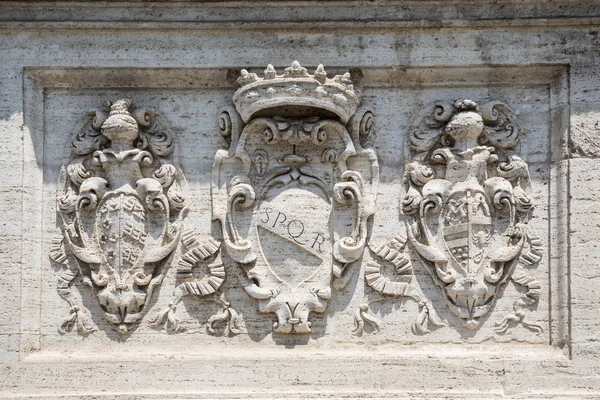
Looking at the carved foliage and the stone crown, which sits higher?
the stone crown

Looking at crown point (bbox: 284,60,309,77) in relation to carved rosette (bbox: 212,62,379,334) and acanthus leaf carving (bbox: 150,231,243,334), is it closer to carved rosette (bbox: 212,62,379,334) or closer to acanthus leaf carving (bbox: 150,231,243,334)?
carved rosette (bbox: 212,62,379,334)

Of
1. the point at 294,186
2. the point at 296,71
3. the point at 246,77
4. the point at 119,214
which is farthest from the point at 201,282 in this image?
the point at 296,71

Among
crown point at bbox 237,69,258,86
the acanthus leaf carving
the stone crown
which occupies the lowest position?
the acanthus leaf carving

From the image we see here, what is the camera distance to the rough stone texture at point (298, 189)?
960 cm

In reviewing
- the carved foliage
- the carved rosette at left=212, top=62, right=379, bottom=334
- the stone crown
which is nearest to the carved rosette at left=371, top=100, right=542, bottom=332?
the carved foliage

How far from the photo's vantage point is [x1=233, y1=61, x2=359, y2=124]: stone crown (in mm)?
9680

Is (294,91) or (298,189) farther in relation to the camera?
(298,189)

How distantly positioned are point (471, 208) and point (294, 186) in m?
1.05

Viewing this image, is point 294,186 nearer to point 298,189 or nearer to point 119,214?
point 298,189

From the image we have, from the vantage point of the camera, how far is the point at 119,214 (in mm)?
9797

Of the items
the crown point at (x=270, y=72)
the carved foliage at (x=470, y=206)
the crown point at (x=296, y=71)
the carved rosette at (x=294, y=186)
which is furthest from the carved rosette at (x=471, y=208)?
the crown point at (x=270, y=72)

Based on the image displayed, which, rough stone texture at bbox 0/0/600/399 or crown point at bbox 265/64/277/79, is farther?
crown point at bbox 265/64/277/79

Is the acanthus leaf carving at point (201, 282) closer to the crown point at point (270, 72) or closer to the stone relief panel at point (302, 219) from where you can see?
the stone relief panel at point (302, 219)

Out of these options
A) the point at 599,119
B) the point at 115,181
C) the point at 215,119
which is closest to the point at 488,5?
the point at 599,119
